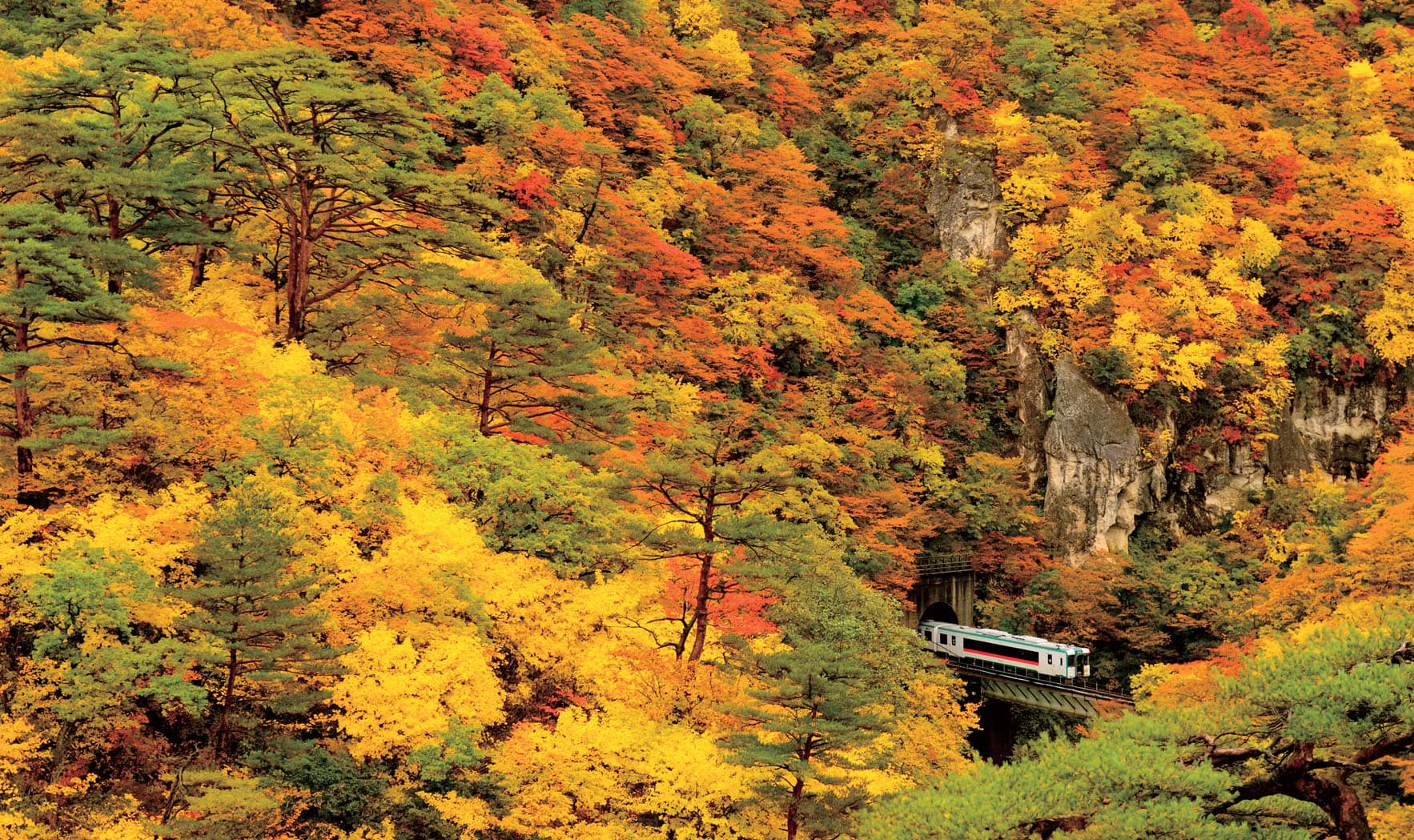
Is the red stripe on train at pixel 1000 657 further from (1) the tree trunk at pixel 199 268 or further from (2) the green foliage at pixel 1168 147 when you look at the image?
(1) the tree trunk at pixel 199 268

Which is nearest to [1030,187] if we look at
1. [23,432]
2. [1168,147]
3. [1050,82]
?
[1168,147]

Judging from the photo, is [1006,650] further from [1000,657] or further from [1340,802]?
[1340,802]

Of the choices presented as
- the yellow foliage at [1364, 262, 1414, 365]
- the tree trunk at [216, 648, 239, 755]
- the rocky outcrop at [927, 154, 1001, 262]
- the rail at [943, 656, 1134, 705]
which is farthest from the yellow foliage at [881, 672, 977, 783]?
the yellow foliage at [1364, 262, 1414, 365]

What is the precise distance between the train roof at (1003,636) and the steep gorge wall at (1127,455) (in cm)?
475

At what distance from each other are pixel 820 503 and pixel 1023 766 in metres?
18.9

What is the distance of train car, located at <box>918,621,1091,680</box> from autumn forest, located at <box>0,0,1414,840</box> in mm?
1149

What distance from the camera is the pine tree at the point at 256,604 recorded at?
13523mm

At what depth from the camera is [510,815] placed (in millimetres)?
14492

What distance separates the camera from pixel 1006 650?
110 ft

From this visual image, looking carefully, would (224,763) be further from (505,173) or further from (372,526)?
(505,173)

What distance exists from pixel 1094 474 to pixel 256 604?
30.3 metres

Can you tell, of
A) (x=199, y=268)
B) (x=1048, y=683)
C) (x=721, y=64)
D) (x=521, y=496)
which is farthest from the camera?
(x=721, y=64)

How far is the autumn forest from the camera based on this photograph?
13883 millimetres

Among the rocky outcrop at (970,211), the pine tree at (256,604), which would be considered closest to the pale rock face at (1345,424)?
the rocky outcrop at (970,211)
